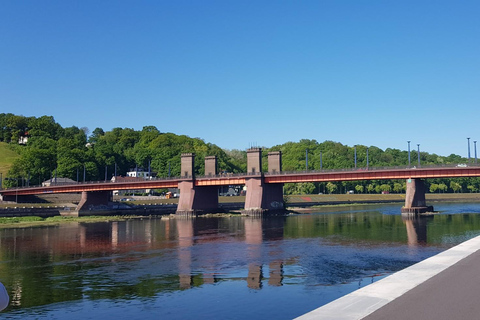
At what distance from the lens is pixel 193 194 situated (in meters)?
130

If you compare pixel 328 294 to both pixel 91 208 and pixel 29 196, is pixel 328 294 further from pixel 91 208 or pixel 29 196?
pixel 29 196

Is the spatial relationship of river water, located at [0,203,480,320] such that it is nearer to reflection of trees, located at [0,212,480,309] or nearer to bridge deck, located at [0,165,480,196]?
reflection of trees, located at [0,212,480,309]

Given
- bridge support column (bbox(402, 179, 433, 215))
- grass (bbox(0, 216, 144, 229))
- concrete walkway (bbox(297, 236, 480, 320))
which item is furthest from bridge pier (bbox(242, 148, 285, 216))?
concrete walkway (bbox(297, 236, 480, 320))

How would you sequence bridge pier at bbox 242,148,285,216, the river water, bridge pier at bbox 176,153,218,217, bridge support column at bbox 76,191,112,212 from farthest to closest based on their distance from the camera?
bridge support column at bbox 76,191,112,212
bridge pier at bbox 176,153,218,217
bridge pier at bbox 242,148,285,216
the river water

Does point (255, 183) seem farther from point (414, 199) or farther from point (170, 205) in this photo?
point (414, 199)

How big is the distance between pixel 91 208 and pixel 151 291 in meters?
110

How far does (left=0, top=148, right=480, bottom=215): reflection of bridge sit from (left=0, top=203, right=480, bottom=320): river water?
38348 millimetres

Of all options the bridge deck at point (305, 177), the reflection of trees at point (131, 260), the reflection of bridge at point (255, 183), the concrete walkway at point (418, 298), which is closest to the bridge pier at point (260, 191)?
the reflection of bridge at point (255, 183)

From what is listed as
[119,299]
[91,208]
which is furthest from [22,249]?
[91,208]

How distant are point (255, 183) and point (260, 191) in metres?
2.46

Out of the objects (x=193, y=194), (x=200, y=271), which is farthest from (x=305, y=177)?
(x=200, y=271)

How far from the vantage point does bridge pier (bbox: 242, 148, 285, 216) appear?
120 m

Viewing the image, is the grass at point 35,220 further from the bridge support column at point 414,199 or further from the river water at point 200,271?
the bridge support column at point 414,199

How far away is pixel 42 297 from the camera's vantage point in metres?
30.3
